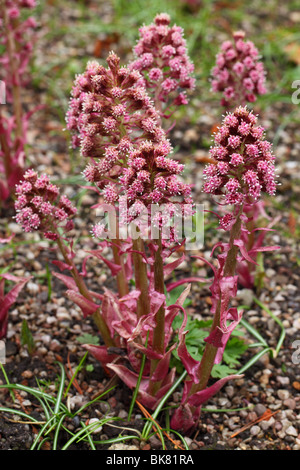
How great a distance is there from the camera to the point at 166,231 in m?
2.31

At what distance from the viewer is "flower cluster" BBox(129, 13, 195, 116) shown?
9.07 feet

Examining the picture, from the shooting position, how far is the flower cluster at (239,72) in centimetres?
331

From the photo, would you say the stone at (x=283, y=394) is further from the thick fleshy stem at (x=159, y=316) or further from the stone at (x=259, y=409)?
the thick fleshy stem at (x=159, y=316)

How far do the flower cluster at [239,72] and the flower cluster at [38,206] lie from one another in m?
1.36

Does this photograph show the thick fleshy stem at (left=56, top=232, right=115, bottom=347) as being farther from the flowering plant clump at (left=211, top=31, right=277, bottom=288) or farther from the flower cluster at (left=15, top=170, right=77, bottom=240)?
the flowering plant clump at (left=211, top=31, right=277, bottom=288)

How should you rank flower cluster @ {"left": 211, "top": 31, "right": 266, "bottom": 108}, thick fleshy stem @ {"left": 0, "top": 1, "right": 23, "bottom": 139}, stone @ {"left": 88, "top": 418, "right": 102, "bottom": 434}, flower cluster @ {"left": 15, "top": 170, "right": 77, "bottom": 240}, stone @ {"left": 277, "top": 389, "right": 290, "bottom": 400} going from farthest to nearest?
thick fleshy stem @ {"left": 0, "top": 1, "right": 23, "bottom": 139} → flower cluster @ {"left": 211, "top": 31, "right": 266, "bottom": 108} → stone @ {"left": 277, "top": 389, "right": 290, "bottom": 400} → stone @ {"left": 88, "top": 418, "right": 102, "bottom": 434} → flower cluster @ {"left": 15, "top": 170, "right": 77, "bottom": 240}

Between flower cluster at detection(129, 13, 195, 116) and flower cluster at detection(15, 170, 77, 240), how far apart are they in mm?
721

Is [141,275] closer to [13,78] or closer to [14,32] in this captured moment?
[13,78]

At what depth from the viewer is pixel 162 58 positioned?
284 centimetres

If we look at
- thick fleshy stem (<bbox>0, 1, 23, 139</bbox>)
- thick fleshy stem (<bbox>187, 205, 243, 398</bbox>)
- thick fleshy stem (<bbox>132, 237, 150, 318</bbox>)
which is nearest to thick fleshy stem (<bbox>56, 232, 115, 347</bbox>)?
thick fleshy stem (<bbox>132, 237, 150, 318</bbox>)

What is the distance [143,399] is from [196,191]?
2.06 metres

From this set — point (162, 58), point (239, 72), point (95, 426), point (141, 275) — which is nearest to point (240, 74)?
point (239, 72)

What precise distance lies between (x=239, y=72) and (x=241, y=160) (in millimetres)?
1334
